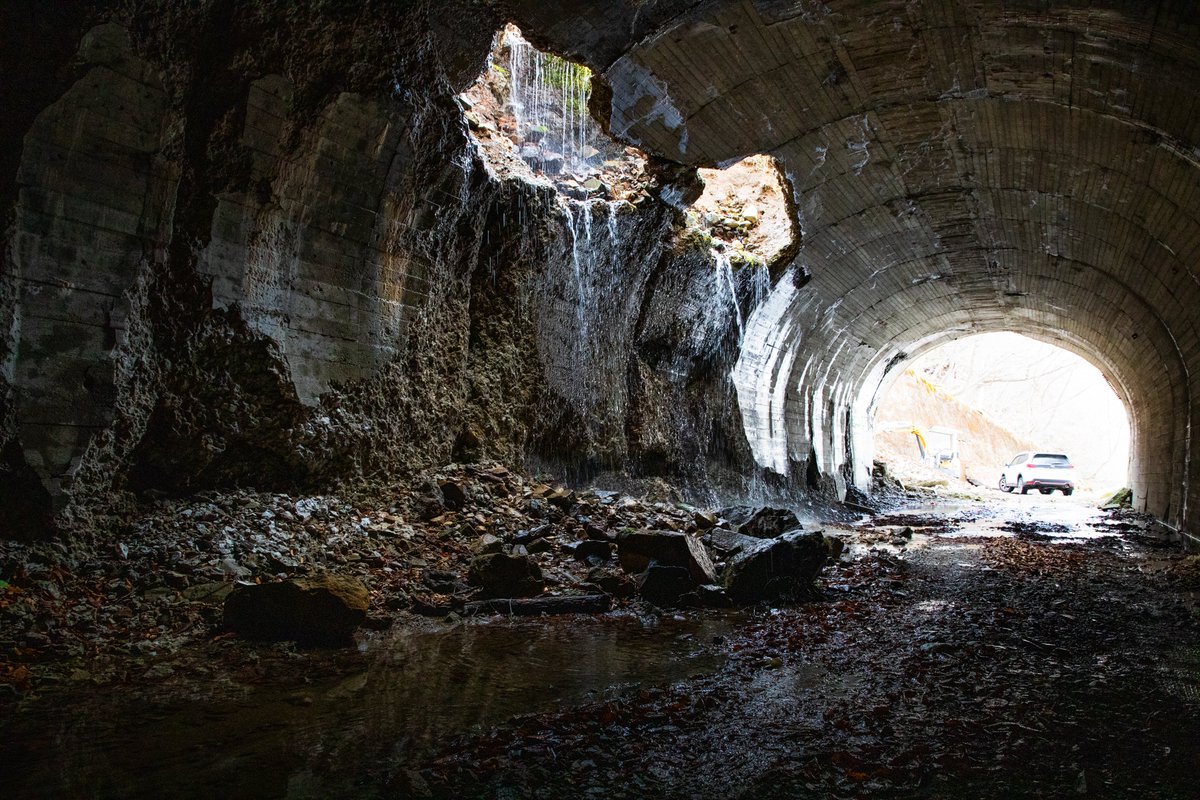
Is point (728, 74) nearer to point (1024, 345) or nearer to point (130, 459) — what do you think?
point (130, 459)

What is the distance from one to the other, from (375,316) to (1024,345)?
49.8 metres

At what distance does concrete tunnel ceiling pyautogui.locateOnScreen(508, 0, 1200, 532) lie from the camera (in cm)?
688

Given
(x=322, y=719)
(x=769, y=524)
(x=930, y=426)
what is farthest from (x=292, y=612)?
(x=930, y=426)

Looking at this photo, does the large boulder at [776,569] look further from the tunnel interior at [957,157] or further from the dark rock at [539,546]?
the tunnel interior at [957,157]

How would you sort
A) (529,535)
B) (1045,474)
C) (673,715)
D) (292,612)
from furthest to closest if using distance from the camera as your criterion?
(1045,474) < (529,535) < (292,612) < (673,715)

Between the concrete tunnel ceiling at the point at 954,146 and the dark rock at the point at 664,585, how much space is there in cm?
513

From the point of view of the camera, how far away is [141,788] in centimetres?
252

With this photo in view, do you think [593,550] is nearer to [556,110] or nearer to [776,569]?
[776,569]

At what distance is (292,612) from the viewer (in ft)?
14.7

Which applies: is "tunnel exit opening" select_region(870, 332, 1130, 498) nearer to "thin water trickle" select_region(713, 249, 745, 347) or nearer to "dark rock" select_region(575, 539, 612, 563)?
"thin water trickle" select_region(713, 249, 745, 347)

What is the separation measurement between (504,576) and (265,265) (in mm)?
3481

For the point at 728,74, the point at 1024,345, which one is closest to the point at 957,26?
the point at 728,74

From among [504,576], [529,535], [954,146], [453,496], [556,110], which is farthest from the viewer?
[556,110]

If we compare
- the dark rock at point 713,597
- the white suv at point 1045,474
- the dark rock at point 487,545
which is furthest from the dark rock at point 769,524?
the white suv at point 1045,474
